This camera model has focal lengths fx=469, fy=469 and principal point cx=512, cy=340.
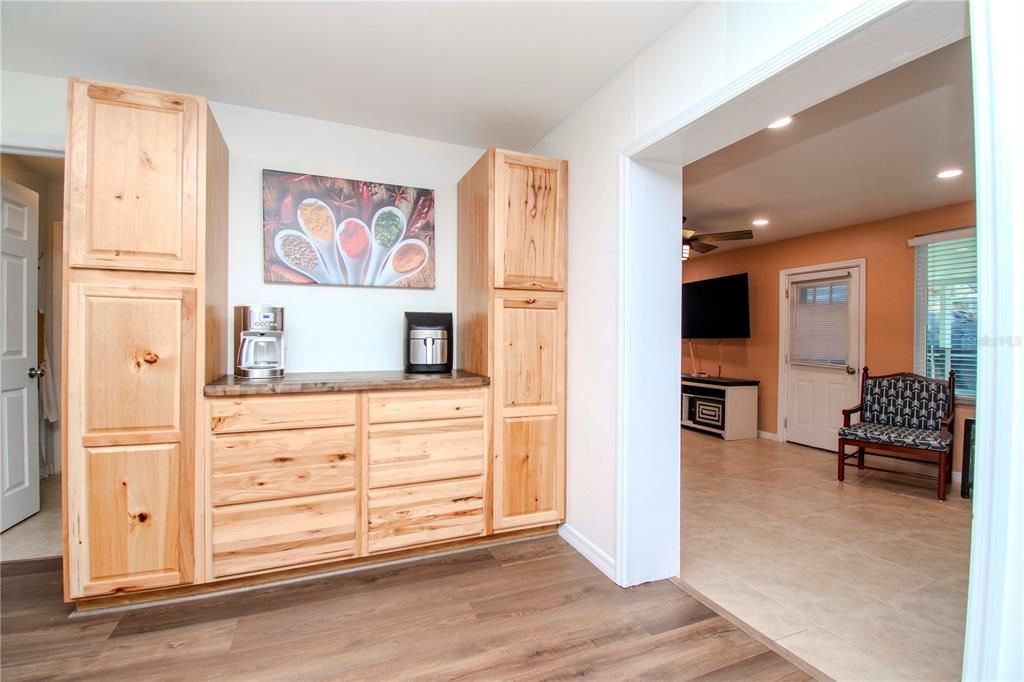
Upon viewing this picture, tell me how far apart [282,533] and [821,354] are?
5754 millimetres

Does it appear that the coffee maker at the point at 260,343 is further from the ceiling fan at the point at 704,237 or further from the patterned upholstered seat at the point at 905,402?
the patterned upholstered seat at the point at 905,402

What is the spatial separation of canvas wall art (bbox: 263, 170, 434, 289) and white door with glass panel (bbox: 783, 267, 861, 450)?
4.71m

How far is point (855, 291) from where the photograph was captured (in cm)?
509

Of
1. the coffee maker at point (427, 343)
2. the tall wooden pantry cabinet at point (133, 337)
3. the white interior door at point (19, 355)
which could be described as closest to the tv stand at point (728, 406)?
the coffee maker at point (427, 343)

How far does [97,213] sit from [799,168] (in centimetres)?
428

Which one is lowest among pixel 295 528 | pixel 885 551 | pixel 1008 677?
pixel 885 551

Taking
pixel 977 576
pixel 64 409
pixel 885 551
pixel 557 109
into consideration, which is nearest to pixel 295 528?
pixel 64 409

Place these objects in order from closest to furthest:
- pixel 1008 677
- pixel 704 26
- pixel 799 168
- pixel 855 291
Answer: pixel 1008 677 < pixel 704 26 < pixel 799 168 < pixel 855 291

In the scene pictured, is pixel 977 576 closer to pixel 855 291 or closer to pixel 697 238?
pixel 697 238

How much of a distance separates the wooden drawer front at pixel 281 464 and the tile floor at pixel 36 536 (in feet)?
4.22

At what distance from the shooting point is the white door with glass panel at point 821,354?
5160mm

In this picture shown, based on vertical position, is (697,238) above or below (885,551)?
above

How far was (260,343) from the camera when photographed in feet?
A: 8.45

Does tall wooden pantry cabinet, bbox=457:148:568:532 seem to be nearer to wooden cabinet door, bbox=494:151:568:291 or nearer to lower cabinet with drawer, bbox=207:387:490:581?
wooden cabinet door, bbox=494:151:568:291
